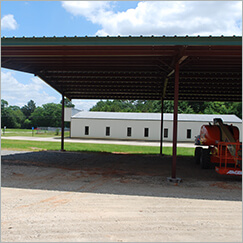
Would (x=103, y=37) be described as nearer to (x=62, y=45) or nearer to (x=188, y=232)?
(x=62, y=45)

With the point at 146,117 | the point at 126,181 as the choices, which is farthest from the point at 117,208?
the point at 146,117

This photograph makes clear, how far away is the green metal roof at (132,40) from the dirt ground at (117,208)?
454cm

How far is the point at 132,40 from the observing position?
867 cm

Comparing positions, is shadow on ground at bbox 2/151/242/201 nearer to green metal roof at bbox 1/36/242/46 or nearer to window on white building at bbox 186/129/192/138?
green metal roof at bbox 1/36/242/46

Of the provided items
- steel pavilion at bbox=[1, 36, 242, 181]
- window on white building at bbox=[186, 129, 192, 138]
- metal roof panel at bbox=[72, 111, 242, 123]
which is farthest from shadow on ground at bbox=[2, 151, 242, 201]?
metal roof panel at bbox=[72, 111, 242, 123]

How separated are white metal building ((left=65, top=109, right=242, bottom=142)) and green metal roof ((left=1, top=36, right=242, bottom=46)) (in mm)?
28598

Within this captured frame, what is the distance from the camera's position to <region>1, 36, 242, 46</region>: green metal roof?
8.34m

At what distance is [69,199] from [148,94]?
45.4 feet

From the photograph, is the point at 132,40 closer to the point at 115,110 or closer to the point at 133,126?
the point at 133,126

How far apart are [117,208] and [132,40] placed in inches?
198

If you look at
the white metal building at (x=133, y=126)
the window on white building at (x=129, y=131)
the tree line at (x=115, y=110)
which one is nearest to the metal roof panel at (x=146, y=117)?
the white metal building at (x=133, y=126)

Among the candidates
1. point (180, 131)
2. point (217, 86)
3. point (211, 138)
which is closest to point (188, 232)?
point (211, 138)

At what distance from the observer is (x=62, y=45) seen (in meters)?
9.05

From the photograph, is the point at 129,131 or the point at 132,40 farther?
the point at 129,131
